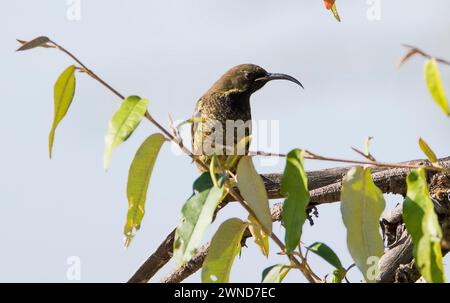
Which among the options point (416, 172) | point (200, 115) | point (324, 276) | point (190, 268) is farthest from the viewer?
point (200, 115)

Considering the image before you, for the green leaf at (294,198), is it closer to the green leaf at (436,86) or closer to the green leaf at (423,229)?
the green leaf at (423,229)

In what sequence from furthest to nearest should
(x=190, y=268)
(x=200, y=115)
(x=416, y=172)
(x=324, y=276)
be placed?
1. (x=200, y=115)
2. (x=190, y=268)
3. (x=324, y=276)
4. (x=416, y=172)

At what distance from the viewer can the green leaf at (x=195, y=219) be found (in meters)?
2.30

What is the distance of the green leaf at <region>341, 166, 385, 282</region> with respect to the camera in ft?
7.68

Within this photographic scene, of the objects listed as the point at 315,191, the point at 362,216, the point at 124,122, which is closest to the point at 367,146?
the point at 362,216

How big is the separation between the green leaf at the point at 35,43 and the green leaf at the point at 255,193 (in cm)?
64

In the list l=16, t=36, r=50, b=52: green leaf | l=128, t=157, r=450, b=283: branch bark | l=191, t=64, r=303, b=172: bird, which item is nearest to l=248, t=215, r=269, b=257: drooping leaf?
l=16, t=36, r=50, b=52: green leaf

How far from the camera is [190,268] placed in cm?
425

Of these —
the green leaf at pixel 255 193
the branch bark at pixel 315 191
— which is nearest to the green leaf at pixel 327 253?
the green leaf at pixel 255 193

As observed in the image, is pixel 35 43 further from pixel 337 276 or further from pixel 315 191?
pixel 315 191

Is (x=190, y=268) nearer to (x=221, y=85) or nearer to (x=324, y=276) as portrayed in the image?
(x=324, y=276)
